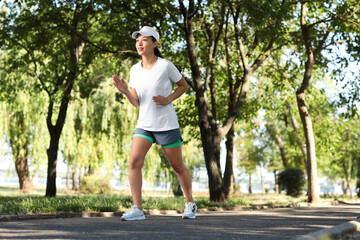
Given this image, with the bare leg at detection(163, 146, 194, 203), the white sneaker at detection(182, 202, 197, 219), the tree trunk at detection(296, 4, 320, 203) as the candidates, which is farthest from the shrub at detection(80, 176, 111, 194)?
the bare leg at detection(163, 146, 194, 203)

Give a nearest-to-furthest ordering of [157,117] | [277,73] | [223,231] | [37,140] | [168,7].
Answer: [223,231]
[157,117]
[168,7]
[277,73]
[37,140]

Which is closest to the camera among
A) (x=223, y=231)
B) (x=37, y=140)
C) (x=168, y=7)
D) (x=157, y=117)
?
(x=223, y=231)

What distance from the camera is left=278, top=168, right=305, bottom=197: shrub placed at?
27.8 meters

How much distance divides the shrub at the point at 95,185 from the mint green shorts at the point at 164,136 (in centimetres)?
2112

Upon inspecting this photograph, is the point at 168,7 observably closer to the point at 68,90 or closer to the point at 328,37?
the point at 68,90

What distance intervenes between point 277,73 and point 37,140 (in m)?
12.9

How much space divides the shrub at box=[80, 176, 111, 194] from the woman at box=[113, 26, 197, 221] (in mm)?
20902

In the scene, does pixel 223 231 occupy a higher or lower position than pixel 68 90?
lower

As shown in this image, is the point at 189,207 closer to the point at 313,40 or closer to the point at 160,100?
the point at 160,100

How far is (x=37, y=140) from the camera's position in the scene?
24781mm

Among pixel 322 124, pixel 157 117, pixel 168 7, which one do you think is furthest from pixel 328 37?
pixel 157 117

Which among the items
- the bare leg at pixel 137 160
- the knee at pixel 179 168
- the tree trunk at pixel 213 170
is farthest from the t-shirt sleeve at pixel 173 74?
the tree trunk at pixel 213 170

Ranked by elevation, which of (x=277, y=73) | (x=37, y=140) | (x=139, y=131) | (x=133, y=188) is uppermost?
(x=277, y=73)

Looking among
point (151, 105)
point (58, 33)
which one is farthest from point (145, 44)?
point (58, 33)
